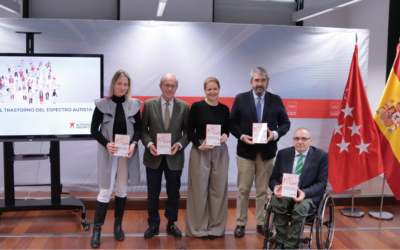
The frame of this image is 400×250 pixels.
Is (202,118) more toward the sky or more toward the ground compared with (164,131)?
more toward the sky

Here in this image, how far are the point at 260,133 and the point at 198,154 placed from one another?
64 centimetres

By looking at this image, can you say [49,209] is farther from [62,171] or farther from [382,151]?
[382,151]

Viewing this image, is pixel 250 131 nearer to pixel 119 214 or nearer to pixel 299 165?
A: pixel 299 165

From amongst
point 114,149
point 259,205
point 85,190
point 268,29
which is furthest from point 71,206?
point 268,29

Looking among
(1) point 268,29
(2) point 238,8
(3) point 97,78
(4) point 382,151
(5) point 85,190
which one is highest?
(2) point 238,8

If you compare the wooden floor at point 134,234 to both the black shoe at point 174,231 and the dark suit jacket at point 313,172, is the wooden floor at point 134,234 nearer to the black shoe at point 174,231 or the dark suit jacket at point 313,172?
the black shoe at point 174,231

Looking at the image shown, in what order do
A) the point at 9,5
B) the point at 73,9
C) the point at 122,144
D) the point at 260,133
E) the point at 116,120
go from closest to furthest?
1. the point at 122,144
2. the point at 116,120
3. the point at 260,133
4. the point at 9,5
5. the point at 73,9

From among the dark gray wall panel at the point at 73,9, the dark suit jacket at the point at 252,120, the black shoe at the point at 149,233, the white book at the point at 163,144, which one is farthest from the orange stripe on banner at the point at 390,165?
the dark gray wall panel at the point at 73,9

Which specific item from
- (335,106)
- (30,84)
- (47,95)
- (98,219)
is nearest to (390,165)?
(335,106)

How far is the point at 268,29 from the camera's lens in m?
4.83

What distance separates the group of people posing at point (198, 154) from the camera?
2.97 meters

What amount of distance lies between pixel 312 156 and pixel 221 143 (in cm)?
88

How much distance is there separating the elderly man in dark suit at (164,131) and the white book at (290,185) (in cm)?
104

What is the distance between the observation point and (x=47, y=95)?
11.8 feet
